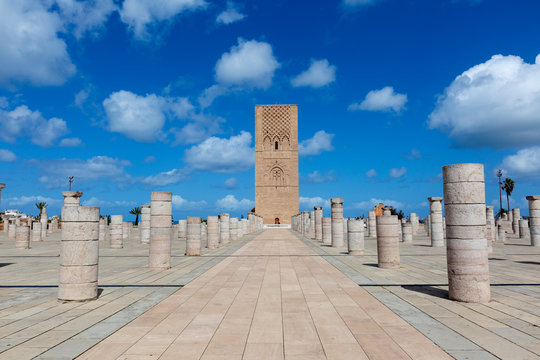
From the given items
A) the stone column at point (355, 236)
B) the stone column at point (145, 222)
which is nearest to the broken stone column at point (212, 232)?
the stone column at point (145, 222)

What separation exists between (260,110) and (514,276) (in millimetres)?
52968

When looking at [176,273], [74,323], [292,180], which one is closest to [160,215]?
[176,273]

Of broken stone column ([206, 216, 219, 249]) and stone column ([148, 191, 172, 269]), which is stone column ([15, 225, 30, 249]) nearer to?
broken stone column ([206, 216, 219, 249])

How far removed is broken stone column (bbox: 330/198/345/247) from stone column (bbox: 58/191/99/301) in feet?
41.2

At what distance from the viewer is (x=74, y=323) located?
15.3 feet

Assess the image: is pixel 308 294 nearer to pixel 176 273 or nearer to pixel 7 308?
pixel 176 273

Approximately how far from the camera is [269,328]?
4395 millimetres

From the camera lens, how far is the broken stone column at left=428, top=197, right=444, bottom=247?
17.2 meters

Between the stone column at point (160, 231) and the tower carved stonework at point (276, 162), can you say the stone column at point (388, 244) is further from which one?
the tower carved stonework at point (276, 162)

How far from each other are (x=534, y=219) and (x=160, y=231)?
16.7 m

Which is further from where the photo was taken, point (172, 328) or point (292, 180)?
point (292, 180)

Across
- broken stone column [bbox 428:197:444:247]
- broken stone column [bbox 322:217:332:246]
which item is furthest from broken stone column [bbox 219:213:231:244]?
broken stone column [bbox 428:197:444:247]

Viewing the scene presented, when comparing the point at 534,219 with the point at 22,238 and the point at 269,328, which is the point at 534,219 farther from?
the point at 22,238

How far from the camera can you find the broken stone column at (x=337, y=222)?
17250mm
